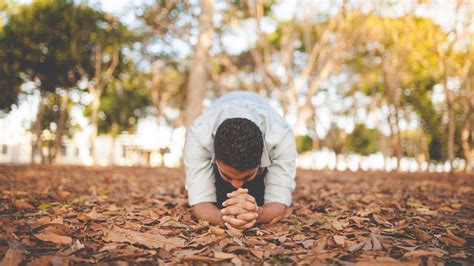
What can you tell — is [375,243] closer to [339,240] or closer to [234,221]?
[339,240]

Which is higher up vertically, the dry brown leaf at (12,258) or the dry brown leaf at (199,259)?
the dry brown leaf at (12,258)

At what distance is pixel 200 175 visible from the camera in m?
2.94

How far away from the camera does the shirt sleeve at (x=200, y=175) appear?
9.63 ft

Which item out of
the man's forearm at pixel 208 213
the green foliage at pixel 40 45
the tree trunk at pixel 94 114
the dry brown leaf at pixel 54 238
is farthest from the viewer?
the tree trunk at pixel 94 114

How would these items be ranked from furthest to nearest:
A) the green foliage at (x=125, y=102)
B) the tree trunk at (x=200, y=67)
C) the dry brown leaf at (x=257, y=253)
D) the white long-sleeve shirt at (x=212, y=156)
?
1. the green foliage at (x=125, y=102)
2. the tree trunk at (x=200, y=67)
3. the white long-sleeve shirt at (x=212, y=156)
4. the dry brown leaf at (x=257, y=253)

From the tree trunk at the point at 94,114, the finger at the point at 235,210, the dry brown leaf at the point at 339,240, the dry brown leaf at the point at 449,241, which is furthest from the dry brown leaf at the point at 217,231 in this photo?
the tree trunk at the point at 94,114

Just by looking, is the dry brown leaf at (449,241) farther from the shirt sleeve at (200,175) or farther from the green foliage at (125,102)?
the green foliage at (125,102)

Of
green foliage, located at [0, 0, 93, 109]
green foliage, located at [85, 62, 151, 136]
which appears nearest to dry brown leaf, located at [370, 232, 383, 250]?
green foliage, located at [0, 0, 93, 109]

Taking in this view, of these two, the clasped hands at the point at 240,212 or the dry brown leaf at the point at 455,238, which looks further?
the clasped hands at the point at 240,212

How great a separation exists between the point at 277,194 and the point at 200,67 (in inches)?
298

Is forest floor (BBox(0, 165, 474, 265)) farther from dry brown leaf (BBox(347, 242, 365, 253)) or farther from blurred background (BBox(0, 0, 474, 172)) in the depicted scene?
blurred background (BBox(0, 0, 474, 172))

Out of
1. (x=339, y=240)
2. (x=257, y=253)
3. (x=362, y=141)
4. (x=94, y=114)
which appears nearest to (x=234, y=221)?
(x=257, y=253)

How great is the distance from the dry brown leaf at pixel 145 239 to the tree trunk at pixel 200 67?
23.9 feet

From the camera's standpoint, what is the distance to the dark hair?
241cm
